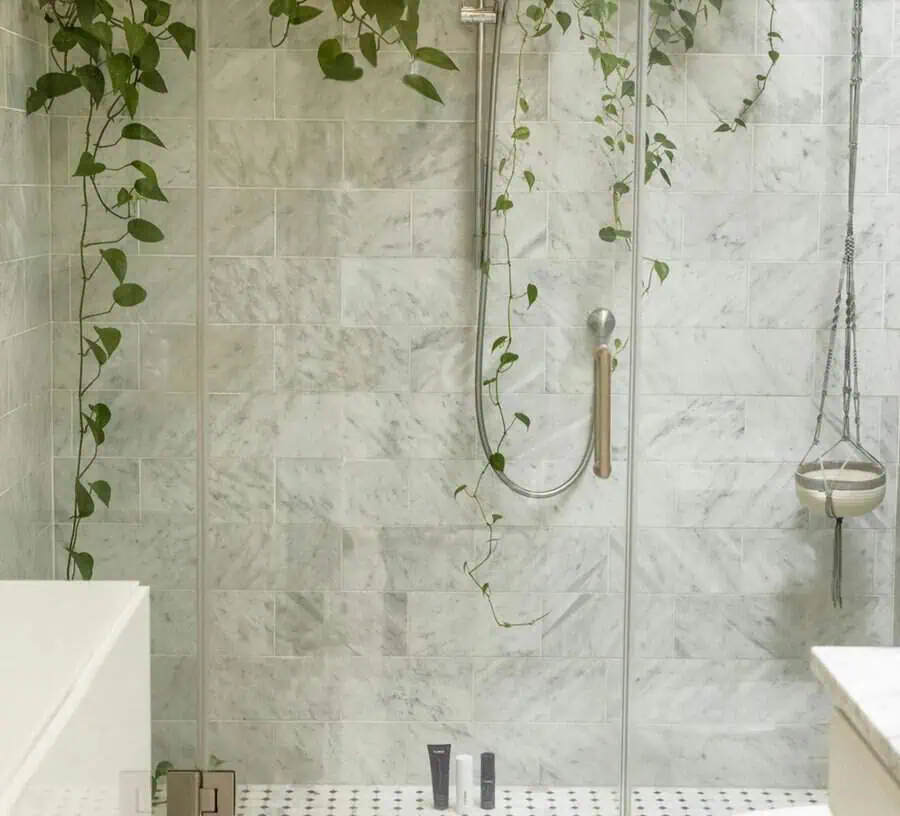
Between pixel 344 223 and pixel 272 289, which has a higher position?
pixel 344 223

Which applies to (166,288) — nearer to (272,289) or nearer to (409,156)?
(272,289)

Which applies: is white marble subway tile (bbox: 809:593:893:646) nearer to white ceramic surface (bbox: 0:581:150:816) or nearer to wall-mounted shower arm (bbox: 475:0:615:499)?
wall-mounted shower arm (bbox: 475:0:615:499)

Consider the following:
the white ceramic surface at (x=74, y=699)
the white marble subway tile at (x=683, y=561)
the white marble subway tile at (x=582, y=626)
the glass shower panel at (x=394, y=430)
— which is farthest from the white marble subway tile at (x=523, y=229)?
the white ceramic surface at (x=74, y=699)

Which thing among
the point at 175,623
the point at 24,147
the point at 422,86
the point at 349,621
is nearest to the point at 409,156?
the point at 422,86

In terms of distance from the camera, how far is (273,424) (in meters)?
2.57

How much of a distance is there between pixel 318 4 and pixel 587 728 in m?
1.53

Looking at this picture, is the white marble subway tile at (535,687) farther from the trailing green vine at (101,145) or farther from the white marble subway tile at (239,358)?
the trailing green vine at (101,145)

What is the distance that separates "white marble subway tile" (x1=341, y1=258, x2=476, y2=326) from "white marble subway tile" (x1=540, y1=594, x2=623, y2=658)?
0.61 metres

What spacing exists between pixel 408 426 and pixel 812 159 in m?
0.94

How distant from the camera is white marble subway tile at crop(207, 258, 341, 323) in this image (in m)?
2.53

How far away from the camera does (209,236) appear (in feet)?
8.27

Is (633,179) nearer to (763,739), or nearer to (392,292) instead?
(392,292)

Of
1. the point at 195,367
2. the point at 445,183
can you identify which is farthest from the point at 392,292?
the point at 195,367

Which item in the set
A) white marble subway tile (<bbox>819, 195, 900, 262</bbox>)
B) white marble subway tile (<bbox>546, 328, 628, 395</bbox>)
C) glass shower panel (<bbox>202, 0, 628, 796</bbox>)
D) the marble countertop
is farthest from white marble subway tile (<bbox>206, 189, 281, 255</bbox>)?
the marble countertop
